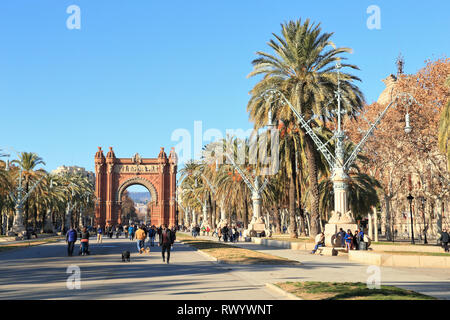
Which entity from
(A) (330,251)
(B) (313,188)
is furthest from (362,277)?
(B) (313,188)

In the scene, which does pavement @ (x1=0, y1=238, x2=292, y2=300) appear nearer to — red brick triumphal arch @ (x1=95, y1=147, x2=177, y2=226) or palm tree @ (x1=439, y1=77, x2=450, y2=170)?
palm tree @ (x1=439, y1=77, x2=450, y2=170)

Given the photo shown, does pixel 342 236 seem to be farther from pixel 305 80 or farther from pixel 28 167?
pixel 28 167

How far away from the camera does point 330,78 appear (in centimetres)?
2923

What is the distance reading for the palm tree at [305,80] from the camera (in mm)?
29516

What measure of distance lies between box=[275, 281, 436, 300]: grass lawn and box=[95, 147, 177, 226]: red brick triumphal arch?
8904 cm

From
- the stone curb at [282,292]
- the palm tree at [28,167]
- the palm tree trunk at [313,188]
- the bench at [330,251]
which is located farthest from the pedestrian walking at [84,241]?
the palm tree at [28,167]

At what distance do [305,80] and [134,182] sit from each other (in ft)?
249

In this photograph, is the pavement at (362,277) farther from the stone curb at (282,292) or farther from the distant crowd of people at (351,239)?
the distant crowd of people at (351,239)

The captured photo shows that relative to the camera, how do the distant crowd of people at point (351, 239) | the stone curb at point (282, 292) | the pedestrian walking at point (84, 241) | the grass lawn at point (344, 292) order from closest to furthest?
the grass lawn at point (344, 292) < the stone curb at point (282, 292) < the distant crowd of people at point (351, 239) < the pedestrian walking at point (84, 241)

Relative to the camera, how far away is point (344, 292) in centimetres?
975

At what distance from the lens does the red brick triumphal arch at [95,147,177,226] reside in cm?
9881

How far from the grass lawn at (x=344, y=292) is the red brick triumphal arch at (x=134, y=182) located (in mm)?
89044

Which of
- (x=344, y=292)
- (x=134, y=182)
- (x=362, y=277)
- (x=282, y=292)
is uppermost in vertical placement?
(x=134, y=182)
